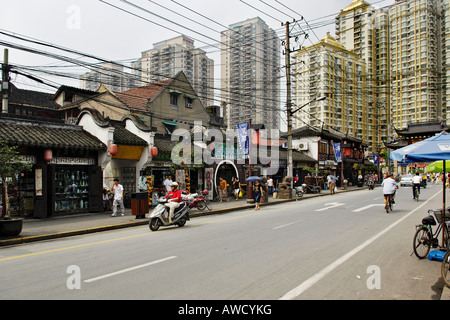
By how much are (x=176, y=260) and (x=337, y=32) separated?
424 ft

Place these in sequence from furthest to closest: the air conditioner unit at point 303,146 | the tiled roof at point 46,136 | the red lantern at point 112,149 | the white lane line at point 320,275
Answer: the air conditioner unit at point 303,146 → the red lantern at point 112,149 → the tiled roof at point 46,136 → the white lane line at point 320,275

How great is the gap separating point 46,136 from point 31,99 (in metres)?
22.2

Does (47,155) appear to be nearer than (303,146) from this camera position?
Yes

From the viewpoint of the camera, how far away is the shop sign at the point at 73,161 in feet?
55.9

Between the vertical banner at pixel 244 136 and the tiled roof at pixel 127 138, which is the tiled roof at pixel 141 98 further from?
the tiled roof at pixel 127 138

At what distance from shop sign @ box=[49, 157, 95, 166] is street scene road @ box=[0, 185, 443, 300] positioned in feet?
23.6

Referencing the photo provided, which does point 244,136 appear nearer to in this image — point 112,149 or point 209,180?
point 209,180

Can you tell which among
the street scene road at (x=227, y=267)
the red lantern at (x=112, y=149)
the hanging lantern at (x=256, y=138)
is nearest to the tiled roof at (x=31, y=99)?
the red lantern at (x=112, y=149)

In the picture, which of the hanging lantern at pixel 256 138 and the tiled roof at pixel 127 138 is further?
the hanging lantern at pixel 256 138

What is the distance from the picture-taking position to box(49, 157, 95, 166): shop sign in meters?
17.0

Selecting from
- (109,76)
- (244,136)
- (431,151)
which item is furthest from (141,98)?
(431,151)

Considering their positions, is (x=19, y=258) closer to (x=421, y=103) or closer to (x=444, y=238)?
(x=444, y=238)

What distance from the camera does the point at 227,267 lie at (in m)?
6.64

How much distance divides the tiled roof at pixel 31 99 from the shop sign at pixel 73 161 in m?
19.1
